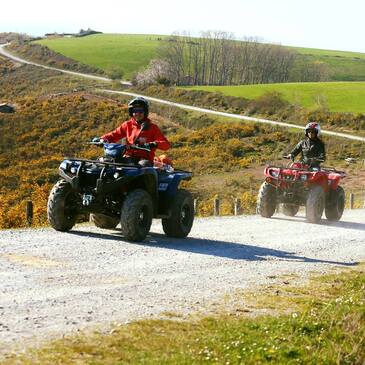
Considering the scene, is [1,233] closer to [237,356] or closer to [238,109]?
[237,356]

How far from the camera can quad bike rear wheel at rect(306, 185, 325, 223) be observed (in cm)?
1964

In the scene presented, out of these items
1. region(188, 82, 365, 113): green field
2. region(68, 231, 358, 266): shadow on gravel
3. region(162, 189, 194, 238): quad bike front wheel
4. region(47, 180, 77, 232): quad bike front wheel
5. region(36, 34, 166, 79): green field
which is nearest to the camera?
region(68, 231, 358, 266): shadow on gravel

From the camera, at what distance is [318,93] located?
90.7m

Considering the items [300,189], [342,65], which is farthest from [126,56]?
[300,189]

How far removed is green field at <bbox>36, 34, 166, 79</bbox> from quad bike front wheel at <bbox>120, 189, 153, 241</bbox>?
339ft

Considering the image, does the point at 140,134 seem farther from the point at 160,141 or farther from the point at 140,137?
the point at 160,141

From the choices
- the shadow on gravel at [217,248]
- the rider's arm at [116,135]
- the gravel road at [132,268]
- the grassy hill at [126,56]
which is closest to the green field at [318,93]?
the grassy hill at [126,56]

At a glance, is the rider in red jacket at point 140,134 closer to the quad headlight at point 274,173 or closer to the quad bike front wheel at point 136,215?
the quad bike front wheel at point 136,215

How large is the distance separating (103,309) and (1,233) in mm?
6385

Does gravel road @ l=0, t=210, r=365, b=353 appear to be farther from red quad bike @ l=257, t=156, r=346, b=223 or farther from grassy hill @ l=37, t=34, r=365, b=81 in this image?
grassy hill @ l=37, t=34, r=365, b=81

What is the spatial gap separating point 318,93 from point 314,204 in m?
73.1

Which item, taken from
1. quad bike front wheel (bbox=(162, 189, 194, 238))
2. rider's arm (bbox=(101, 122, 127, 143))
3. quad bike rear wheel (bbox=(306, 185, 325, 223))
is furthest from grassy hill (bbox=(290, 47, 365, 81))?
rider's arm (bbox=(101, 122, 127, 143))

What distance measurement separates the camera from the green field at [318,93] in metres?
81.5

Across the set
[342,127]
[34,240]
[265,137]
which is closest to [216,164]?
[265,137]
